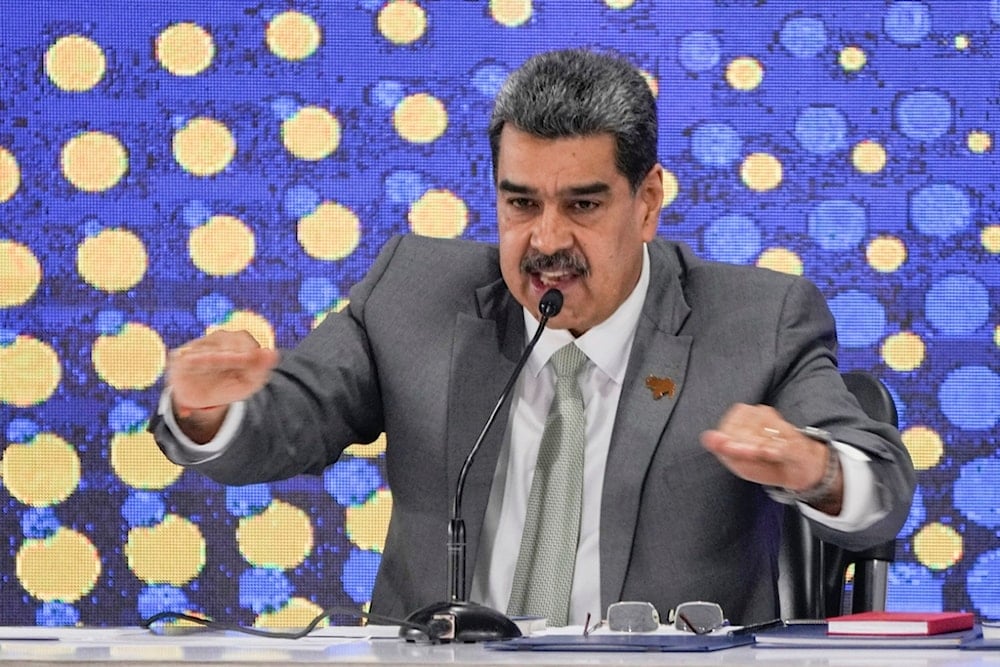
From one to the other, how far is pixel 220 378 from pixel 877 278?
4.83ft

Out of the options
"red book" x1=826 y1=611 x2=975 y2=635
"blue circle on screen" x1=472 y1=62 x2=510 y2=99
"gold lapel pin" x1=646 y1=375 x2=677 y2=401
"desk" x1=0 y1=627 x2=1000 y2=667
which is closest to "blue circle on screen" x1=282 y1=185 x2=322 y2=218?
"blue circle on screen" x1=472 y1=62 x2=510 y2=99

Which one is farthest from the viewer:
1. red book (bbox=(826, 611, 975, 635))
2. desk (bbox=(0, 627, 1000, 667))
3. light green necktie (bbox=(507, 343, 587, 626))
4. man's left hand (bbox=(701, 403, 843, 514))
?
light green necktie (bbox=(507, 343, 587, 626))

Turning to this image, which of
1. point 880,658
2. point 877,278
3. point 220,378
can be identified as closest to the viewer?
point 880,658

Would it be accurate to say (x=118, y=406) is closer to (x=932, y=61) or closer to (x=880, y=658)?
(x=932, y=61)

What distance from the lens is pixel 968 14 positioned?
104 inches

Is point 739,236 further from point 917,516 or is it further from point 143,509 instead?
point 143,509

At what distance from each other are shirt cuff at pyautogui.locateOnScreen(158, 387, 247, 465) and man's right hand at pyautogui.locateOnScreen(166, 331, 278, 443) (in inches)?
1.0

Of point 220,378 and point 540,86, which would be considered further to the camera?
point 540,86

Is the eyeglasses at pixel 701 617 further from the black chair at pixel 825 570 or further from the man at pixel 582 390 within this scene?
the black chair at pixel 825 570

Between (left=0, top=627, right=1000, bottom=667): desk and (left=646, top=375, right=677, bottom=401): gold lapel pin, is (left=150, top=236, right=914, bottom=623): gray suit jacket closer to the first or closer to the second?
(left=646, top=375, right=677, bottom=401): gold lapel pin

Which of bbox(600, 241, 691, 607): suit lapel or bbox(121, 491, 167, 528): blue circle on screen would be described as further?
bbox(121, 491, 167, 528): blue circle on screen

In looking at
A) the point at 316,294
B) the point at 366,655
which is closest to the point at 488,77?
the point at 316,294

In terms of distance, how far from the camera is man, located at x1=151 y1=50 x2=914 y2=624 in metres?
1.78

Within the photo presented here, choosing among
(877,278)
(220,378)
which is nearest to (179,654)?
(220,378)
